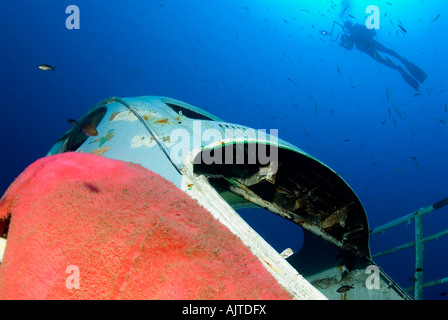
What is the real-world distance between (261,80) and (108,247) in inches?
4617

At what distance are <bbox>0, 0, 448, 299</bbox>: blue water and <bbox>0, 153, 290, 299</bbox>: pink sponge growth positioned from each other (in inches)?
2905

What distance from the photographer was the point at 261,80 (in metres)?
112

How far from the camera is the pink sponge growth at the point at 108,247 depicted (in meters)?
0.97

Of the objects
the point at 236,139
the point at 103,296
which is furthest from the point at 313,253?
the point at 103,296

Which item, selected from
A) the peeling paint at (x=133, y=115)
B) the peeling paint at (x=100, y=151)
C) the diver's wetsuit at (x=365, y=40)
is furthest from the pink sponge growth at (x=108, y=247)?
the diver's wetsuit at (x=365, y=40)

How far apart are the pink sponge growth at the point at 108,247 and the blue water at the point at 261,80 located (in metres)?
73.8

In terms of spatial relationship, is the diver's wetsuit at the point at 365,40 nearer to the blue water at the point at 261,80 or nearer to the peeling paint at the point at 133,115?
the peeling paint at the point at 133,115

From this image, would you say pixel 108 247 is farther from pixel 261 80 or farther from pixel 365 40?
pixel 261 80

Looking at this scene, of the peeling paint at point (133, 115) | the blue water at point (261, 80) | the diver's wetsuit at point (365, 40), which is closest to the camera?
the peeling paint at point (133, 115)

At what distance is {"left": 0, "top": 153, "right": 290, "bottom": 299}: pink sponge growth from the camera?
97 cm

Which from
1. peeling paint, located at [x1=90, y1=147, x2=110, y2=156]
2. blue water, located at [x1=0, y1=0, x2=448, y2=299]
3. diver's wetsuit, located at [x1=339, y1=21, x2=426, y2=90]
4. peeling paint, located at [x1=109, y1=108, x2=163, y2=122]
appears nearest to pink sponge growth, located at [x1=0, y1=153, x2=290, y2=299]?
peeling paint, located at [x1=90, y1=147, x2=110, y2=156]

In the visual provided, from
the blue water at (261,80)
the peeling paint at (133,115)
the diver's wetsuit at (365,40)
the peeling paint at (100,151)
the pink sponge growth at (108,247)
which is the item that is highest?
the blue water at (261,80)

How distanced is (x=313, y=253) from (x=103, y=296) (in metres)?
4.36
